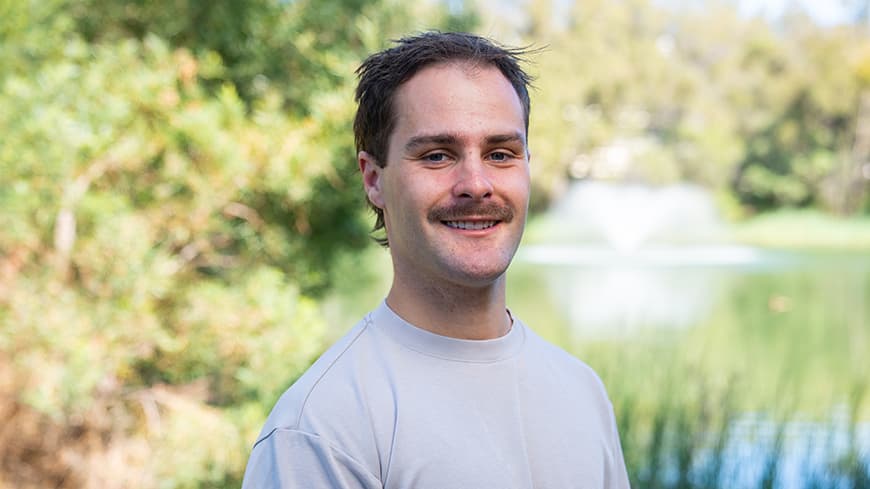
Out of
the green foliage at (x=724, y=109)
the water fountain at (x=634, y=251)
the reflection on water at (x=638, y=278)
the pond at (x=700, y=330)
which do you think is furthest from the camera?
the green foliage at (x=724, y=109)

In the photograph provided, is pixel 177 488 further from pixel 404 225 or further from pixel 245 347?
pixel 404 225

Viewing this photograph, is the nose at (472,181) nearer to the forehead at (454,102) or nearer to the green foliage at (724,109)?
the forehead at (454,102)

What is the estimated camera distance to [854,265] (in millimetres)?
16141

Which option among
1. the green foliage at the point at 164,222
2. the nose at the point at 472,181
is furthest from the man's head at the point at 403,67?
the green foliage at the point at 164,222

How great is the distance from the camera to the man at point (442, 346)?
1.01 meters

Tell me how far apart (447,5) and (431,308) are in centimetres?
344

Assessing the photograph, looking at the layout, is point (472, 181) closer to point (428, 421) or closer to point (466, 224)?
point (466, 224)

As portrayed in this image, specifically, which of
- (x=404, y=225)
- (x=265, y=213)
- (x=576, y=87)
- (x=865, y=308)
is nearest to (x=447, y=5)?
(x=265, y=213)

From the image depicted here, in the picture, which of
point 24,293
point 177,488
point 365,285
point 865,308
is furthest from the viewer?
point 865,308

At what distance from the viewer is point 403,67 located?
1.15 m

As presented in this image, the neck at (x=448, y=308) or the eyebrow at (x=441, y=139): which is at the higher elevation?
the eyebrow at (x=441, y=139)

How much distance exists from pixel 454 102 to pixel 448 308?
243mm

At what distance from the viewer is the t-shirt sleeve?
97cm

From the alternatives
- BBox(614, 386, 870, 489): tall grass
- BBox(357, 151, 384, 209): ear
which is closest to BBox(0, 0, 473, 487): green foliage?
BBox(614, 386, 870, 489): tall grass
